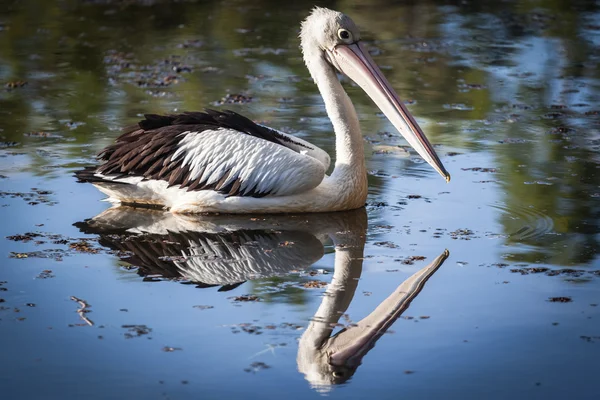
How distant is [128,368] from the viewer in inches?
171

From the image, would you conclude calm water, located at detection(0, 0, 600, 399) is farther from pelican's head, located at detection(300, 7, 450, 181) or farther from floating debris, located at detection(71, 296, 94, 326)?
pelican's head, located at detection(300, 7, 450, 181)

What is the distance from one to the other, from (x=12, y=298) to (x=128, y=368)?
44.3 inches

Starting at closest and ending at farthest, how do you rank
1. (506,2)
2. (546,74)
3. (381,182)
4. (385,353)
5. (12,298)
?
(385,353), (12,298), (381,182), (546,74), (506,2)

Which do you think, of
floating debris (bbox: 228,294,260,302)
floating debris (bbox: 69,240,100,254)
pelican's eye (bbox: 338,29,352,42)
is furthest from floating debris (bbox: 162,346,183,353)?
pelican's eye (bbox: 338,29,352,42)

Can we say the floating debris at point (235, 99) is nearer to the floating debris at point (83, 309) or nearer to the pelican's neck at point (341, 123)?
the pelican's neck at point (341, 123)

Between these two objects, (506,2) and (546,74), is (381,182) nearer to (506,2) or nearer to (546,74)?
(546,74)

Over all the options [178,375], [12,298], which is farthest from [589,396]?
[12,298]

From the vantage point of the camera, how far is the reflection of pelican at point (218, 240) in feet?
18.4

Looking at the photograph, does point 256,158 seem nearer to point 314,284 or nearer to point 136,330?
point 314,284

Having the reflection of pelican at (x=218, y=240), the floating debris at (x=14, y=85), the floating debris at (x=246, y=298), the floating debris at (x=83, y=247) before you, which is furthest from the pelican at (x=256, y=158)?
the floating debris at (x=14, y=85)

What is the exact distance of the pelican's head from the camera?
6.76 m

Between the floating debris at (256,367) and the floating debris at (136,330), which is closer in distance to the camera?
the floating debris at (256,367)

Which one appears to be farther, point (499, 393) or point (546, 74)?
Answer: point (546, 74)

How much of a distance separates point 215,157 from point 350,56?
112 centimetres
